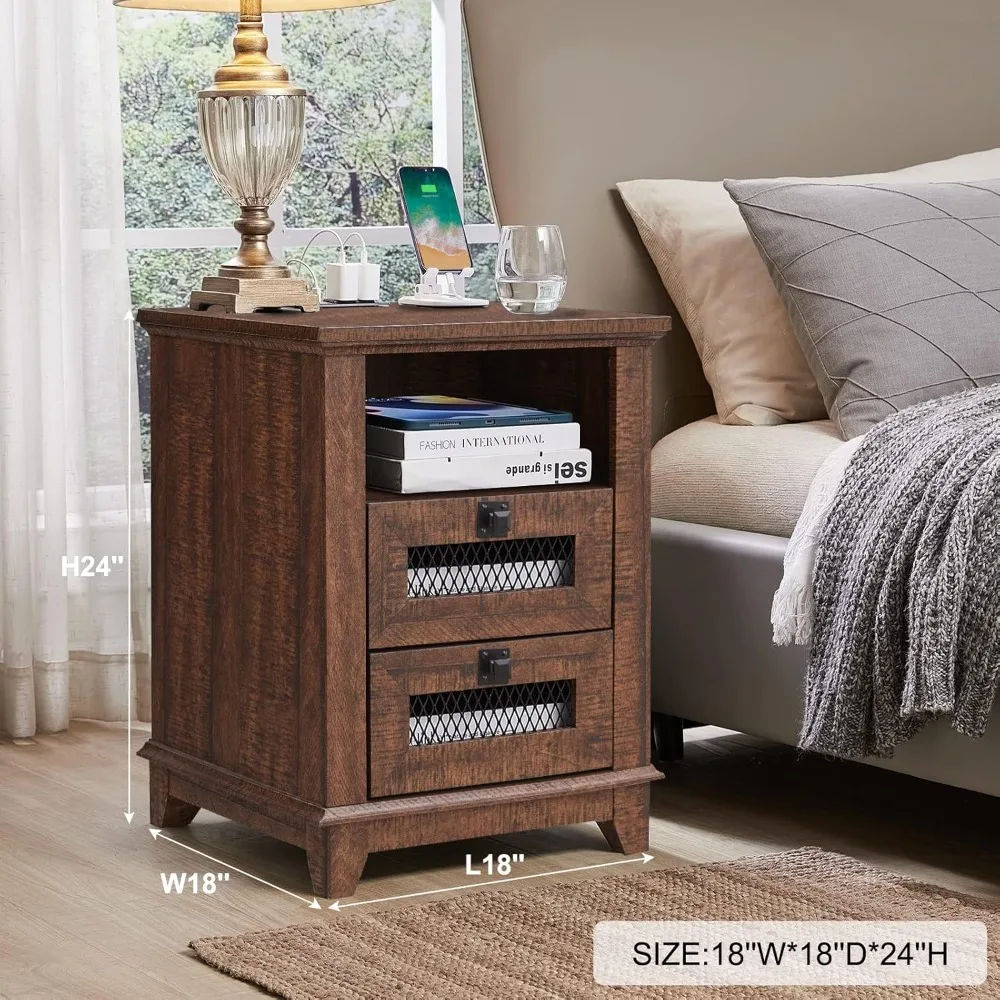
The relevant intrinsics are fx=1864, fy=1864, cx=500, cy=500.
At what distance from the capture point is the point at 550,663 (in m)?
2.08

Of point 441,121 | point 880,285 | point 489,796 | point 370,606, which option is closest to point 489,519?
point 370,606

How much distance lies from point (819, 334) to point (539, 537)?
20.8 inches

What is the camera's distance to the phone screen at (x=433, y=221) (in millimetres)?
2297

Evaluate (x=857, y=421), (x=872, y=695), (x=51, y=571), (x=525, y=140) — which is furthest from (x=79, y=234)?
(x=872, y=695)

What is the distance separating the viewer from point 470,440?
2045 mm

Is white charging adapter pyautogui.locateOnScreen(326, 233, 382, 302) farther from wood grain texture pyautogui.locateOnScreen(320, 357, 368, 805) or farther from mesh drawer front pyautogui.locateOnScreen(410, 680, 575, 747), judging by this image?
mesh drawer front pyautogui.locateOnScreen(410, 680, 575, 747)

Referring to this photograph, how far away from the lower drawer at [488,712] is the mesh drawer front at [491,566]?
0.06m

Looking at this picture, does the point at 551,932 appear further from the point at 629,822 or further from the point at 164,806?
the point at 164,806

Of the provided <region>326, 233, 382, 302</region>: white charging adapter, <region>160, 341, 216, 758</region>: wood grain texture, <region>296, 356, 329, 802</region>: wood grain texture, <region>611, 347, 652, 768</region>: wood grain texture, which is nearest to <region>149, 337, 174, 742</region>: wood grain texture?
<region>160, 341, 216, 758</region>: wood grain texture

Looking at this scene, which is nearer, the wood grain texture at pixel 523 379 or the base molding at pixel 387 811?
the base molding at pixel 387 811

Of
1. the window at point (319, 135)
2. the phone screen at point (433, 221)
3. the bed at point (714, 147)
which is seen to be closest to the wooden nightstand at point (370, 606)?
the phone screen at point (433, 221)

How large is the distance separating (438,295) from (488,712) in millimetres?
519

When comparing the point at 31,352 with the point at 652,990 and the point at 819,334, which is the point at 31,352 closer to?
the point at 819,334

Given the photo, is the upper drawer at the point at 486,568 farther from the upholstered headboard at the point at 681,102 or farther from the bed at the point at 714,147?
the upholstered headboard at the point at 681,102
